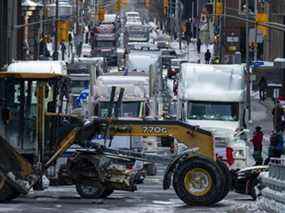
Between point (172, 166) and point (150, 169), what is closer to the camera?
point (172, 166)

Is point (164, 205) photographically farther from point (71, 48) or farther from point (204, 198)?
point (71, 48)

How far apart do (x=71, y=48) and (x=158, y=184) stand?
72.2 meters

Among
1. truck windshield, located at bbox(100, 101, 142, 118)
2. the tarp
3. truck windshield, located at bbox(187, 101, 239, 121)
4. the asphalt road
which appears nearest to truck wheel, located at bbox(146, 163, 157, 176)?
the asphalt road

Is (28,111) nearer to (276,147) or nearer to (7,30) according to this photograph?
(276,147)

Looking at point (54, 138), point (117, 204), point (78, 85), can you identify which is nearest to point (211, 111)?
point (54, 138)

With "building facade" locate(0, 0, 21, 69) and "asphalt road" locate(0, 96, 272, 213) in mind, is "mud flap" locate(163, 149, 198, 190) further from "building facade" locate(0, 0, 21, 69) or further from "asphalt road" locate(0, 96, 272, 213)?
"building facade" locate(0, 0, 21, 69)

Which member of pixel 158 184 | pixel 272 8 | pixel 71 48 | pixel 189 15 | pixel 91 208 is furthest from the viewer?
pixel 189 15

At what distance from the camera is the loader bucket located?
2222 centimetres

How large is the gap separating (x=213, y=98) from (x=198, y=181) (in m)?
14.8

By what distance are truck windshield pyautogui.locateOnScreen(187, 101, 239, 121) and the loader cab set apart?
14627 mm

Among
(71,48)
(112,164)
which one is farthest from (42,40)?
(112,164)

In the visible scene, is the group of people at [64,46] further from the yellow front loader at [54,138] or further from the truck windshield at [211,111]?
the yellow front loader at [54,138]

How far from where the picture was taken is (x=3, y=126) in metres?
22.8

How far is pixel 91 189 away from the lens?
23344 millimetres
